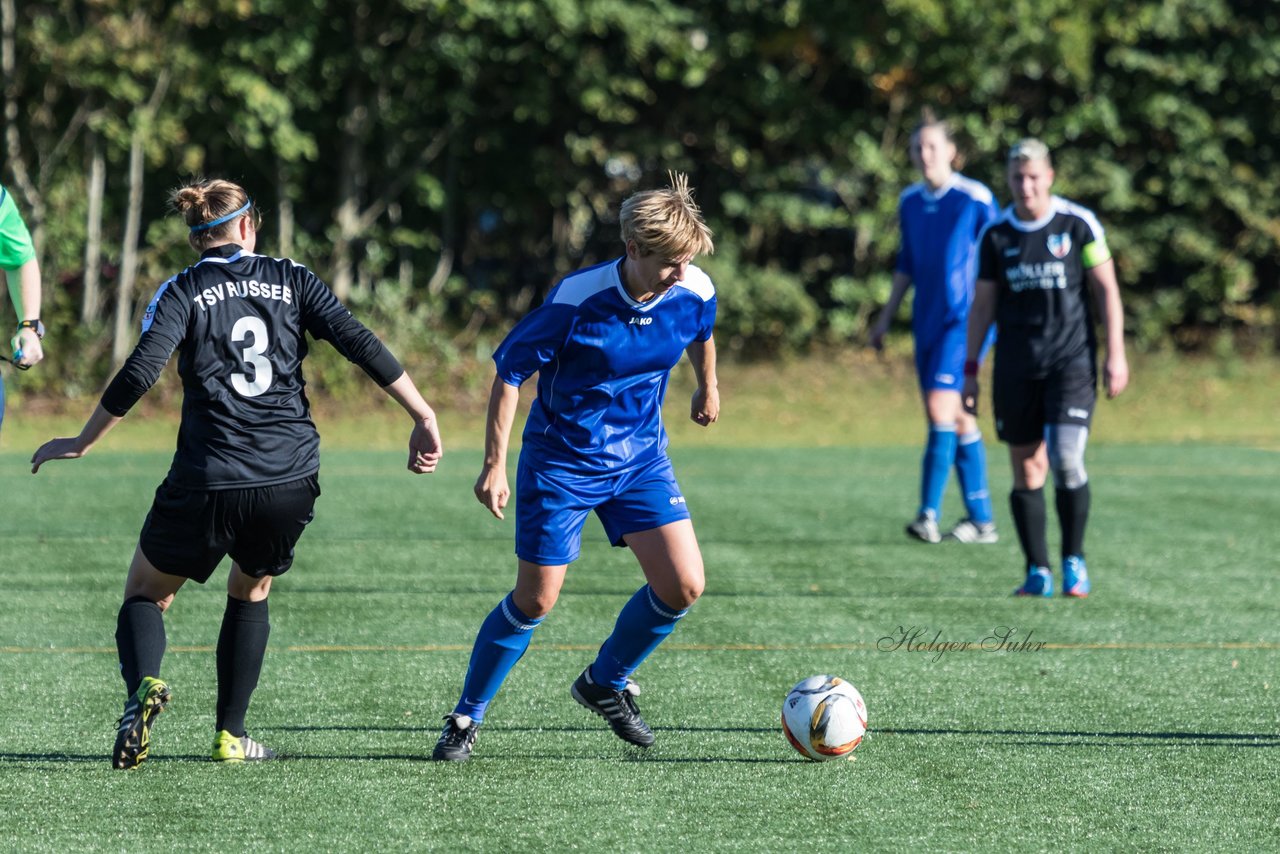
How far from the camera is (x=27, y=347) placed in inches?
215

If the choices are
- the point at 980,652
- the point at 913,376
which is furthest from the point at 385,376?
the point at 913,376

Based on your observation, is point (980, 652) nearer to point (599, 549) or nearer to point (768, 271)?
point (599, 549)

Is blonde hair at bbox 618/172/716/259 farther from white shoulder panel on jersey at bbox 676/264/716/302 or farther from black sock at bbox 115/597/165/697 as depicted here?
black sock at bbox 115/597/165/697

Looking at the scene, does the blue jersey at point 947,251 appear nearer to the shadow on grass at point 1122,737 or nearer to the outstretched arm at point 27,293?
the shadow on grass at point 1122,737

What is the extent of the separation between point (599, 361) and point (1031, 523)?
144 inches

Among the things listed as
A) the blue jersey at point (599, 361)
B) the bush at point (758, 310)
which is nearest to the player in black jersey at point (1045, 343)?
the blue jersey at point (599, 361)

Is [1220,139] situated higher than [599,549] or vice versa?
[1220,139]

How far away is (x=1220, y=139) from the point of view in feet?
66.9

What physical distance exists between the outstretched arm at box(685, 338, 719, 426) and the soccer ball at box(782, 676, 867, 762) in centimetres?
86

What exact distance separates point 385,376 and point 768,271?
15.9 metres

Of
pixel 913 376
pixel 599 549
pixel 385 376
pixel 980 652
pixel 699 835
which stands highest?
pixel 385 376

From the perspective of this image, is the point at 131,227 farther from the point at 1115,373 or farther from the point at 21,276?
the point at 1115,373

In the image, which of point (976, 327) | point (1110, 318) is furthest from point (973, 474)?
point (1110, 318)

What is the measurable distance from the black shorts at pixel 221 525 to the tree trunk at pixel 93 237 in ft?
45.2
